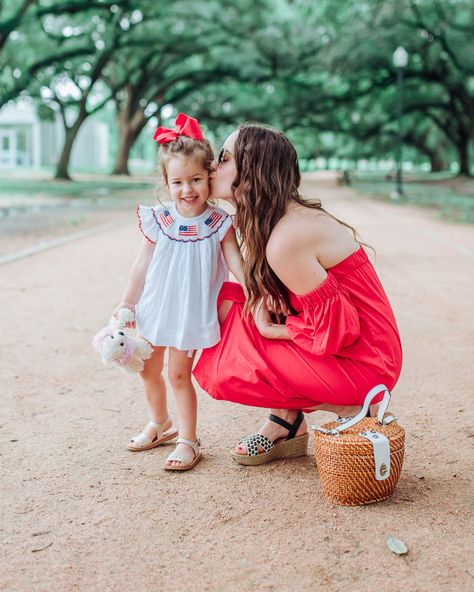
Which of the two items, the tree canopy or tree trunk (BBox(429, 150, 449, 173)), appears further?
tree trunk (BBox(429, 150, 449, 173))

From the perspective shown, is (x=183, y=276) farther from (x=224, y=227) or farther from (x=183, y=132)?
(x=183, y=132)

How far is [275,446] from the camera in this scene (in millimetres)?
3148

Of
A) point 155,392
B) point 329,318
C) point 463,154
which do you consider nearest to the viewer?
Result: point 329,318

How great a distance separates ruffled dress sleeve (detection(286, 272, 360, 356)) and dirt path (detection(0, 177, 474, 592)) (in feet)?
1.83

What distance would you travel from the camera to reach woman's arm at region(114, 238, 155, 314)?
318 centimetres

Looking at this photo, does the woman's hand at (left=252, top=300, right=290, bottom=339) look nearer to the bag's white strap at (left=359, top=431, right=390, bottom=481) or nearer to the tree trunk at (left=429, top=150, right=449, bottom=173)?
the bag's white strap at (left=359, top=431, right=390, bottom=481)

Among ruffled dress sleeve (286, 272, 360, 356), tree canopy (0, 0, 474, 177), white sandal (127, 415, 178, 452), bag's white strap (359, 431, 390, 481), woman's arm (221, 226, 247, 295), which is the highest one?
tree canopy (0, 0, 474, 177)

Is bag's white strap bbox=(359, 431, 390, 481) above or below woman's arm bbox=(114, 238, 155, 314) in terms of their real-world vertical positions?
below

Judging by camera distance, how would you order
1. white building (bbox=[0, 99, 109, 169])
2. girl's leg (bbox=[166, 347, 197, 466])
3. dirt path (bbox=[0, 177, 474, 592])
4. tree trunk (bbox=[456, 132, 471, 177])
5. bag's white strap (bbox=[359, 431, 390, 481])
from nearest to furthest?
dirt path (bbox=[0, 177, 474, 592]), bag's white strap (bbox=[359, 431, 390, 481]), girl's leg (bbox=[166, 347, 197, 466]), tree trunk (bbox=[456, 132, 471, 177]), white building (bbox=[0, 99, 109, 169])

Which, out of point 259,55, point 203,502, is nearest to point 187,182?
point 203,502

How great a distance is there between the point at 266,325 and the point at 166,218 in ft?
2.01

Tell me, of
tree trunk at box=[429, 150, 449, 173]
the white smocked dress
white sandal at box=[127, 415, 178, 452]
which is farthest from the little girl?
tree trunk at box=[429, 150, 449, 173]

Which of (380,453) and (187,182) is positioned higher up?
(187,182)

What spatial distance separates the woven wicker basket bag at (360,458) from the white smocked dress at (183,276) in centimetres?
66
